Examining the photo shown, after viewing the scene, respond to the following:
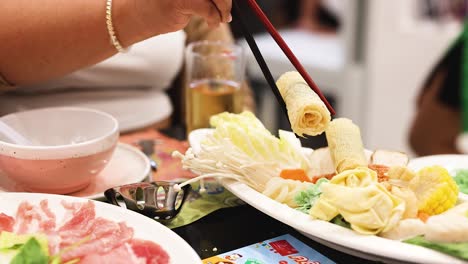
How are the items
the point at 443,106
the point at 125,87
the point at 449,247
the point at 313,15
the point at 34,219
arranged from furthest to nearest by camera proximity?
1. the point at 313,15
2. the point at 443,106
3. the point at 125,87
4. the point at 34,219
5. the point at 449,247

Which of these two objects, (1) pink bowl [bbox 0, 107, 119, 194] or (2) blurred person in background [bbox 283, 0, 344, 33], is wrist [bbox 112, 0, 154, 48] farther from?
(2) blurred person in background [bbox 283, 0, 344, 33]

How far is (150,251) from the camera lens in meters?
0.67

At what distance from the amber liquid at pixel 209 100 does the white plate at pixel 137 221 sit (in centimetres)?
40

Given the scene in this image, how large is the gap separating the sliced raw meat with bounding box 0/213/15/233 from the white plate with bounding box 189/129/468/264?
0.28 metres

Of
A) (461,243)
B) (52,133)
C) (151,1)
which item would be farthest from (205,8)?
(461,243)

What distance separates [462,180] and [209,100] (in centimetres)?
46

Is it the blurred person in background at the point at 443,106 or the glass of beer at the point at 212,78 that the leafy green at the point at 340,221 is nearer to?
the glass of beer at the point at 212,78

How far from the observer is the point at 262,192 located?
80cm

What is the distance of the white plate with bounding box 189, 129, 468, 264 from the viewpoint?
63 centimetres

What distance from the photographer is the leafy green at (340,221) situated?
2.29ft

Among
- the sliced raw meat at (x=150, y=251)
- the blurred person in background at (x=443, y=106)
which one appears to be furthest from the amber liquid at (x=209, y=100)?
the blurred person in background at (x=443, y=106)

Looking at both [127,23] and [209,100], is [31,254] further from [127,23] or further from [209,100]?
[209,100]

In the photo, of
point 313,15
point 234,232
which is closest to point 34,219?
point 234,232

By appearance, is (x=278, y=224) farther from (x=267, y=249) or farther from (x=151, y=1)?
(x=151, y=1)
